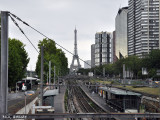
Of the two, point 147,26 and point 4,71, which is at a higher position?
point 147,26

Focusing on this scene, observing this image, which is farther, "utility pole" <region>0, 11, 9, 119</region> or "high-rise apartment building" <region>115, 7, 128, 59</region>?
"high-rise apartment building" <region>115, 7, 128, 59</region>

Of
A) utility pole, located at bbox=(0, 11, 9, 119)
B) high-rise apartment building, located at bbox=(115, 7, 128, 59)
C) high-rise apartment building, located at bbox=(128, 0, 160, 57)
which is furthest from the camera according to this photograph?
high-rise apartment building, located at bbox=(115, 7, 128, 59)

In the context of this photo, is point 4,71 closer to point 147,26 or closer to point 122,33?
point 147,26

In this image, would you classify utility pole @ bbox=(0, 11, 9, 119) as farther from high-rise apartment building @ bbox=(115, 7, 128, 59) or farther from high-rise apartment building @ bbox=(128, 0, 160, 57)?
high-rise apartment building @ bbox=(115, 7, 128, 59)

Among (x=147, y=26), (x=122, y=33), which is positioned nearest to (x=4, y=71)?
(x=147, y=26)

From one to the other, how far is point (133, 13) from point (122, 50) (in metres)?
32.8

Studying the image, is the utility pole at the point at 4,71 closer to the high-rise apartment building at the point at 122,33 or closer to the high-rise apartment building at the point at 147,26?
the high-rise apartment building at the point at 147,26

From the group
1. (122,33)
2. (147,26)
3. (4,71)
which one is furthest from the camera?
(122,33)

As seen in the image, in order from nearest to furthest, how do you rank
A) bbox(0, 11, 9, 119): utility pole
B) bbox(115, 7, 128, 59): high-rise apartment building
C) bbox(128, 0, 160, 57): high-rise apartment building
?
bbox(0, 11, 9, 119): utility pole
bbox(128, 0, 160, 57): high-rise apartment building
bbox(115, 7, 128, 59): high-rise apartment building

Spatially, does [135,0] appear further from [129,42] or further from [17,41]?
[17,41]

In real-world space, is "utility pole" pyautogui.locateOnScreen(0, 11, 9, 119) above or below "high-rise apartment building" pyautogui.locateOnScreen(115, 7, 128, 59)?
below

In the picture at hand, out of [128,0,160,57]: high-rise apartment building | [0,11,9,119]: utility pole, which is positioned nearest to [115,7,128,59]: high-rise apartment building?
[128,0,160,57]: high-rise apartment building

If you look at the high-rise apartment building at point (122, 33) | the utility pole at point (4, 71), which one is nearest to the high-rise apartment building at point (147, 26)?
the high-rise apartment building at point (122, 33)

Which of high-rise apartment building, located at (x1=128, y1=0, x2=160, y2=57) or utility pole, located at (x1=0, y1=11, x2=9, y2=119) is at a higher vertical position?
high-rise apartment building, located at (x1=128, y1=0, x2=160, y2=57)
